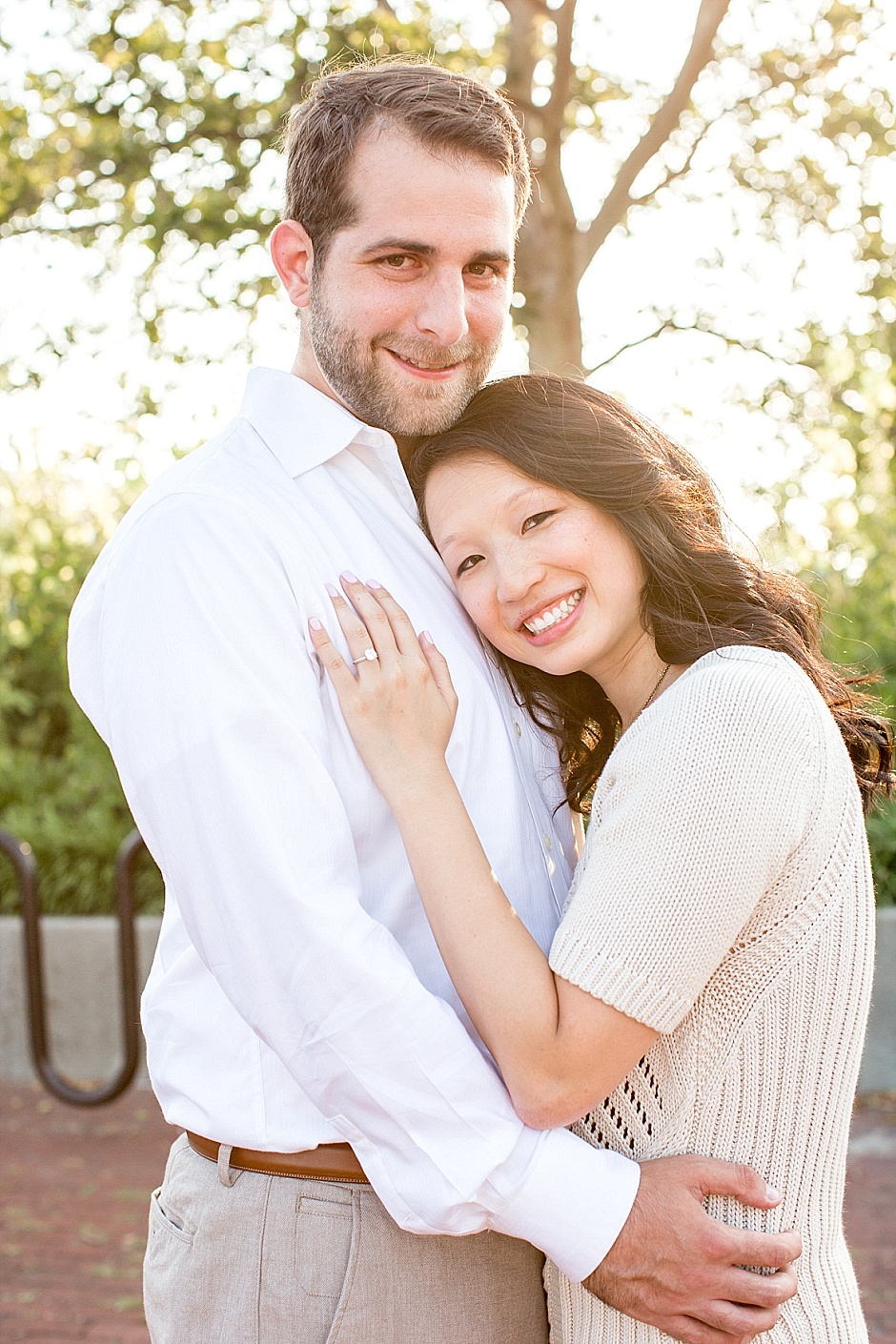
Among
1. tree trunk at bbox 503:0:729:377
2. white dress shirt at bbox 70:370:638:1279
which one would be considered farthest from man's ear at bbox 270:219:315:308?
tree trunk at bbox 503:0:729:377

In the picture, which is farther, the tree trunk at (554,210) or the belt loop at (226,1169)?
the tree trunk at (554,210)

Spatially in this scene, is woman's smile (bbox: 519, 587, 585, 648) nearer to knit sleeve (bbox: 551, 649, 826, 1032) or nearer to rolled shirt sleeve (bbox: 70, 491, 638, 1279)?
knit sleeve (bbox: 551, 649, 826, 1032)

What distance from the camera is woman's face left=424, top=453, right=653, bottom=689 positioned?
217 centimetres

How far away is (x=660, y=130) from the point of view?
5719 mm

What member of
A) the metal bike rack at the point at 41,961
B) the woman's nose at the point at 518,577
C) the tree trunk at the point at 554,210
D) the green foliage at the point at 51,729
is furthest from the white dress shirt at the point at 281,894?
the green foliage at the point at 51,729

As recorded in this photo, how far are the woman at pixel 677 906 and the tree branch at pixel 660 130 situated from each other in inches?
164

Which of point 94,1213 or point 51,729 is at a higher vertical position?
point 51,729

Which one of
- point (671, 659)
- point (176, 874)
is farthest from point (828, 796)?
point (176, 874)

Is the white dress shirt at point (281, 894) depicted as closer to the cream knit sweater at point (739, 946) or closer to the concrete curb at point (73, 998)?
the cream knit sweater at point (739, 946)

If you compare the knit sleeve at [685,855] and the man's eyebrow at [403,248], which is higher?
the man's eyebrow at [403,248]

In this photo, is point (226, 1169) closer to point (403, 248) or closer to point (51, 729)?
point (403, 248)

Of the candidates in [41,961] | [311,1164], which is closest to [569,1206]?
[311,1164]

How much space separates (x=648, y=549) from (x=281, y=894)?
90cm

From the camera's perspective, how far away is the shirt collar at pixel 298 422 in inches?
83.1
